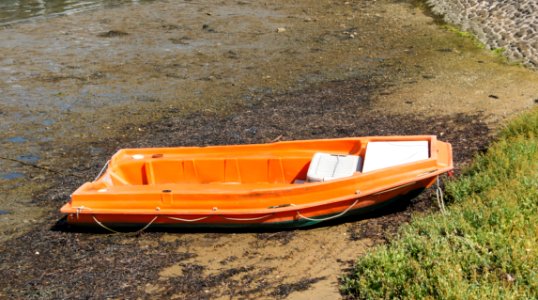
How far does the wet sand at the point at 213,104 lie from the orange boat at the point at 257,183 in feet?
0.99

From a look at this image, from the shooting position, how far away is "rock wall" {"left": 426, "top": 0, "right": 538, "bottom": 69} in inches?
637

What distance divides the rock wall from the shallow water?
1020cm

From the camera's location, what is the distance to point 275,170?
33.9ft

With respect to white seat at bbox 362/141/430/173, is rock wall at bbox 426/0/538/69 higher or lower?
lower

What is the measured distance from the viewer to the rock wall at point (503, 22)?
16.2m

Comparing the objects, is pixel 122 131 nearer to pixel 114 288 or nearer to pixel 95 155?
pixel 95 155

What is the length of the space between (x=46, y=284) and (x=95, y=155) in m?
4.14

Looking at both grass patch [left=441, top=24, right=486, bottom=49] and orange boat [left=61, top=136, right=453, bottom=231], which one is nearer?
orange boat [left=61, top=136, right=453, bottom=231]

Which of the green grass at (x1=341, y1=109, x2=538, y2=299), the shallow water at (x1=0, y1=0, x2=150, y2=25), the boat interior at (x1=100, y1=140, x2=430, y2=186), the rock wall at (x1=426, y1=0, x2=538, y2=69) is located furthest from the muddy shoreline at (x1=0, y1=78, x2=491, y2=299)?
the shallow water at (x1=0, y1=0, x2=150, y2=25)

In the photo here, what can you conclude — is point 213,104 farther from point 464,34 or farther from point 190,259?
point 464,34

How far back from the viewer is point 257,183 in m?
10.4

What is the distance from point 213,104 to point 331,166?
5279 mm

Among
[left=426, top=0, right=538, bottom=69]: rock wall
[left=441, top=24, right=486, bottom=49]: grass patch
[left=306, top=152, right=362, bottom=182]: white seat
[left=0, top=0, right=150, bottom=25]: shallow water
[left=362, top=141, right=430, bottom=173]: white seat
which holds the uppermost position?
[left=362, top=141, right=430, bottom=173]: white seat

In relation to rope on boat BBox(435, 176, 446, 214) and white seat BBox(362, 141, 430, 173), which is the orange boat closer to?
white seat BBox(362, 141, 430, 173)
